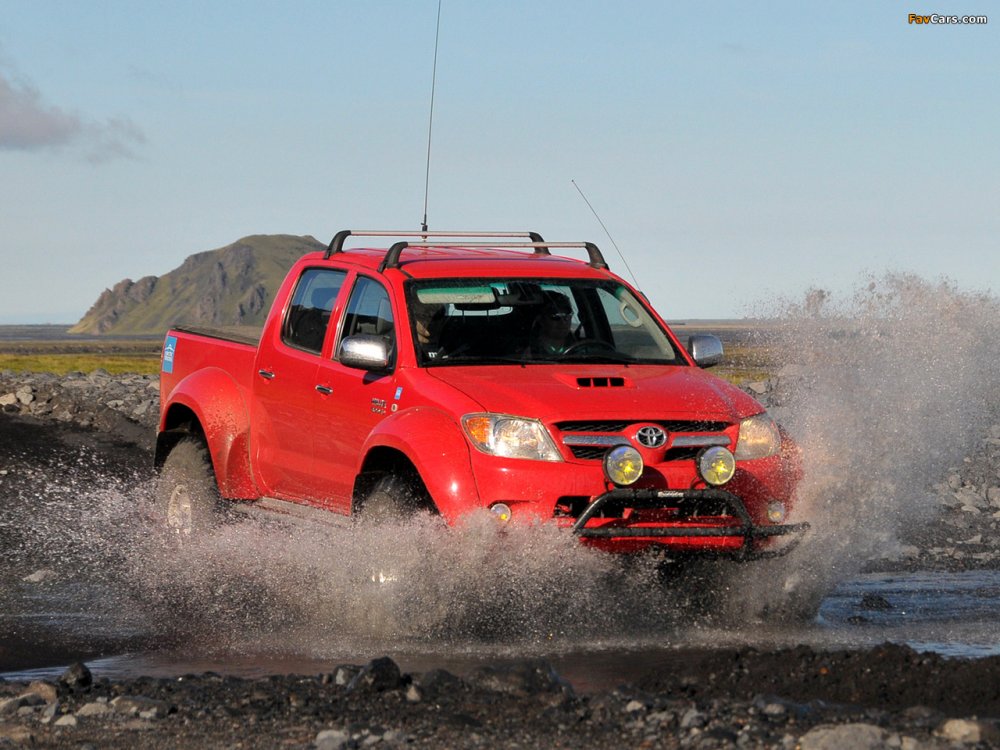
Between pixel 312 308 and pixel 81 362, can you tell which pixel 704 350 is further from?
pixel 81 362

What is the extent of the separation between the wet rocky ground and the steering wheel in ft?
7.48

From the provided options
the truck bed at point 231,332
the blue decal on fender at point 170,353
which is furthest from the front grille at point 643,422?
the blue decal on fender at point 170,353

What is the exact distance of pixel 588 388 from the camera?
26.4 feet

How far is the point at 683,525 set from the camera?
7.73 m

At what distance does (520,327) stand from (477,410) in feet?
4.24

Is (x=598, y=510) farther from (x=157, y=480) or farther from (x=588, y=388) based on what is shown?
(x=157, y=480)

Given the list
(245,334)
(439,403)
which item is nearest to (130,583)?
(245,334)

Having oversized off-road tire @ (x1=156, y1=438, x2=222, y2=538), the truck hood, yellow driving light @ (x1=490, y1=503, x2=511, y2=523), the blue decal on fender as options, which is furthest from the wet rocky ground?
the blue decal on fender

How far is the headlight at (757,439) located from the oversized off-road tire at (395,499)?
159 centimetres

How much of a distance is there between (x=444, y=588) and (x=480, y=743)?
2341 mm

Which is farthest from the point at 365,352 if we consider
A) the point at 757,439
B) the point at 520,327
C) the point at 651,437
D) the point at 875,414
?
the point at 875,414

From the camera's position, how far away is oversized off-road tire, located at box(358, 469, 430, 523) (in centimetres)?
796

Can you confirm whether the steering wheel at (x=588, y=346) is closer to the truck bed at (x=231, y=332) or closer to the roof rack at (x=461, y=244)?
the roof rack at (x=461, y=244)

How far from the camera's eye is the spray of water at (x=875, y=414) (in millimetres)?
8344
